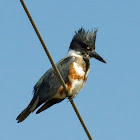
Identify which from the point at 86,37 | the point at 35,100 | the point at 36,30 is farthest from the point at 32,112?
the point at 36,30

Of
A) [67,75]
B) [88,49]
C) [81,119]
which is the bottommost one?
[81,119]

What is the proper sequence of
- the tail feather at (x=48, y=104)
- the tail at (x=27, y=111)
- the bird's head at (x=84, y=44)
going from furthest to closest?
the bird's head at (x=84, y=44)
the tail feather at (x=48, y=104)
the tail at (x=27, y=111)

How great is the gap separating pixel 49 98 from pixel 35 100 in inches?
7.4

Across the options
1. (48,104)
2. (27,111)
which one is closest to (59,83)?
(48,104)

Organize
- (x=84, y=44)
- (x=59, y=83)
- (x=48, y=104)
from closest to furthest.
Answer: (x=59, y=83) → (x=48, y=104) → (x=84, y=44)

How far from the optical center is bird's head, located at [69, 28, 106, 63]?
17.8 ft

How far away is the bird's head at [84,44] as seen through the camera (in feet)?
17.8

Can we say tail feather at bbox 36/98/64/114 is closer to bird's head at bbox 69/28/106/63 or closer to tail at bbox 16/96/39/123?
tail at bbox 16/96/39/123

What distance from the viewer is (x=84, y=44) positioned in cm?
550

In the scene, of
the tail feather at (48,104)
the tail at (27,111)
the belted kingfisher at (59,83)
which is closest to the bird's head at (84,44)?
the belted kingfisher at (59,83)

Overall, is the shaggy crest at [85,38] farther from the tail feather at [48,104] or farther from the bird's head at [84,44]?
the tail feather at [48,104]

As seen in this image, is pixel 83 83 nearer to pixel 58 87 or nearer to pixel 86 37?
pixel 58 87

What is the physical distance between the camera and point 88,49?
5.46m

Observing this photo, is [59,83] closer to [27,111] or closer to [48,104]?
[48,104]
